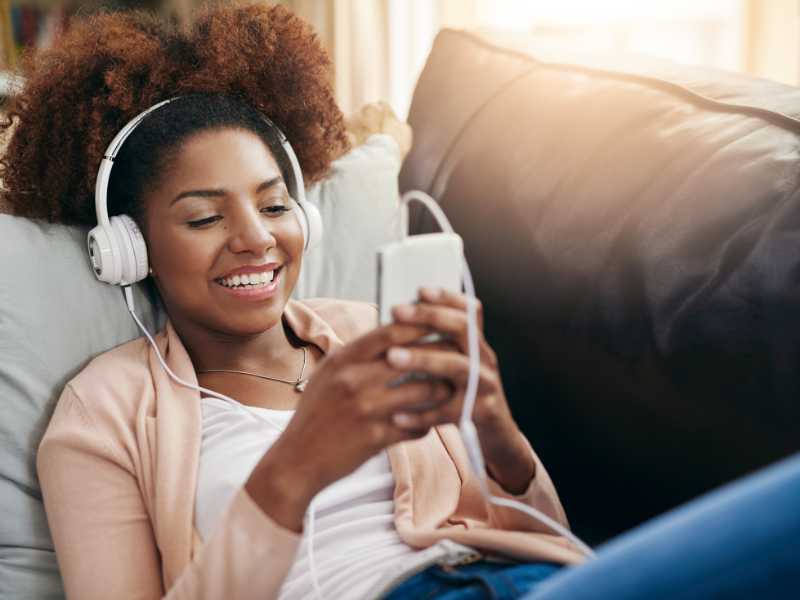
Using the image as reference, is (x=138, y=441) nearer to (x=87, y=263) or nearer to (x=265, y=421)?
(x=265, y=421)

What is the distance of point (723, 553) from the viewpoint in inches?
19.7

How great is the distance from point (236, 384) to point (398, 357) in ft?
1.52

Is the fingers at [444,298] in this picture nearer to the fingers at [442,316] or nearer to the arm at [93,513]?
the fingers at [442,316]

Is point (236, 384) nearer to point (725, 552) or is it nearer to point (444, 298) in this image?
point (444, 298)

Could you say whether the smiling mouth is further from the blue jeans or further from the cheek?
the blue jeans

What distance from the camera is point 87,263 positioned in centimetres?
113

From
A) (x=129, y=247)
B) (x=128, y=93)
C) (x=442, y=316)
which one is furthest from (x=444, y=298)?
(x=128, y=93)

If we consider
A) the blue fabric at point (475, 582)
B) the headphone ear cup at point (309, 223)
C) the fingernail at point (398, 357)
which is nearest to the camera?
the fingernail at point (398, 357)

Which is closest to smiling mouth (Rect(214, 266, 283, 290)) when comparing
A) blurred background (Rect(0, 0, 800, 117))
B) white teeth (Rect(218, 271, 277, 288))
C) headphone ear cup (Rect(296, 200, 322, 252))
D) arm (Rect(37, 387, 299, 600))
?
white teeth (Rect(218, 271, 277, 288))

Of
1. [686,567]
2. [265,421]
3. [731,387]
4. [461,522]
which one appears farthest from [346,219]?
[686,567]

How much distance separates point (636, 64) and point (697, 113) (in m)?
0.24

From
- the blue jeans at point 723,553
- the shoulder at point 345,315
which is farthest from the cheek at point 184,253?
the blue jeans at point 723,553

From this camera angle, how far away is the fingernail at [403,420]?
726 mm

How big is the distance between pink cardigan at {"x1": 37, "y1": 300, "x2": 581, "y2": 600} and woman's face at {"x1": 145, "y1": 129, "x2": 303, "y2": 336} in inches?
3.3
